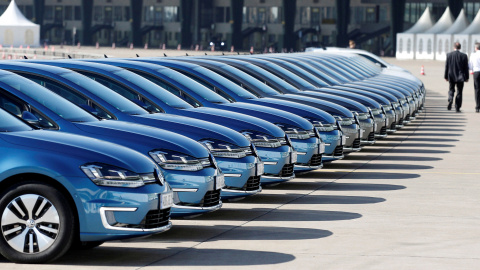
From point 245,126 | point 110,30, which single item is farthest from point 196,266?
point 110,30

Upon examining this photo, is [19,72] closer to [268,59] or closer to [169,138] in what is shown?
[169,138]

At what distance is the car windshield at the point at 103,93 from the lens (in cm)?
1146

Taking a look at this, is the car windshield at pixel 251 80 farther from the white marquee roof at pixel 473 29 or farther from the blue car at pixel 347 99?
the white marquee roof at pixel 473 29

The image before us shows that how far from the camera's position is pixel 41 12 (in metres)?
131

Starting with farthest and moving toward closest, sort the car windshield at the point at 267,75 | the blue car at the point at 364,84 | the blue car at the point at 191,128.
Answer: the blue car at the point at 364,84 → the car windshield at the point at 267,75 → the blue car at the point at 191,128

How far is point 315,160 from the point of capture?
579 inches

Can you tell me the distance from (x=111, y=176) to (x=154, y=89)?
4592mm

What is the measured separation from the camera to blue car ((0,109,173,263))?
8523 mm

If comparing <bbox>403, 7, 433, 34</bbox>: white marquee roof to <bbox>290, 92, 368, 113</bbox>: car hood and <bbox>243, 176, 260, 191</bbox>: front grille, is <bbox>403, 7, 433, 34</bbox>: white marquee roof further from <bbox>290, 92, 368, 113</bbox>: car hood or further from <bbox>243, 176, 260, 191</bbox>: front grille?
<bbox>243, 176, 260, 191</bbox>: front grille

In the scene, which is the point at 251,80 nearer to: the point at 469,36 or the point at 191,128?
the point at 191,128

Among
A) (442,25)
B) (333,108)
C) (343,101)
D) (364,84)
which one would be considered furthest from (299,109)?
(442,25)

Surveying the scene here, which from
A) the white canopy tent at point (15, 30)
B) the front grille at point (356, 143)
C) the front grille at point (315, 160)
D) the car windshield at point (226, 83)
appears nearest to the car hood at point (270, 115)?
the front grille at point (315, 160)

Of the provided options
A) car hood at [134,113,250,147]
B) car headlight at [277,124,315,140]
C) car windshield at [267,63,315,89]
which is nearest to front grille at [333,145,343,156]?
car headlight at [277,124,315,140]

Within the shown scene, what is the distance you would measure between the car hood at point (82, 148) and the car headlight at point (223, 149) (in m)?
2.59
